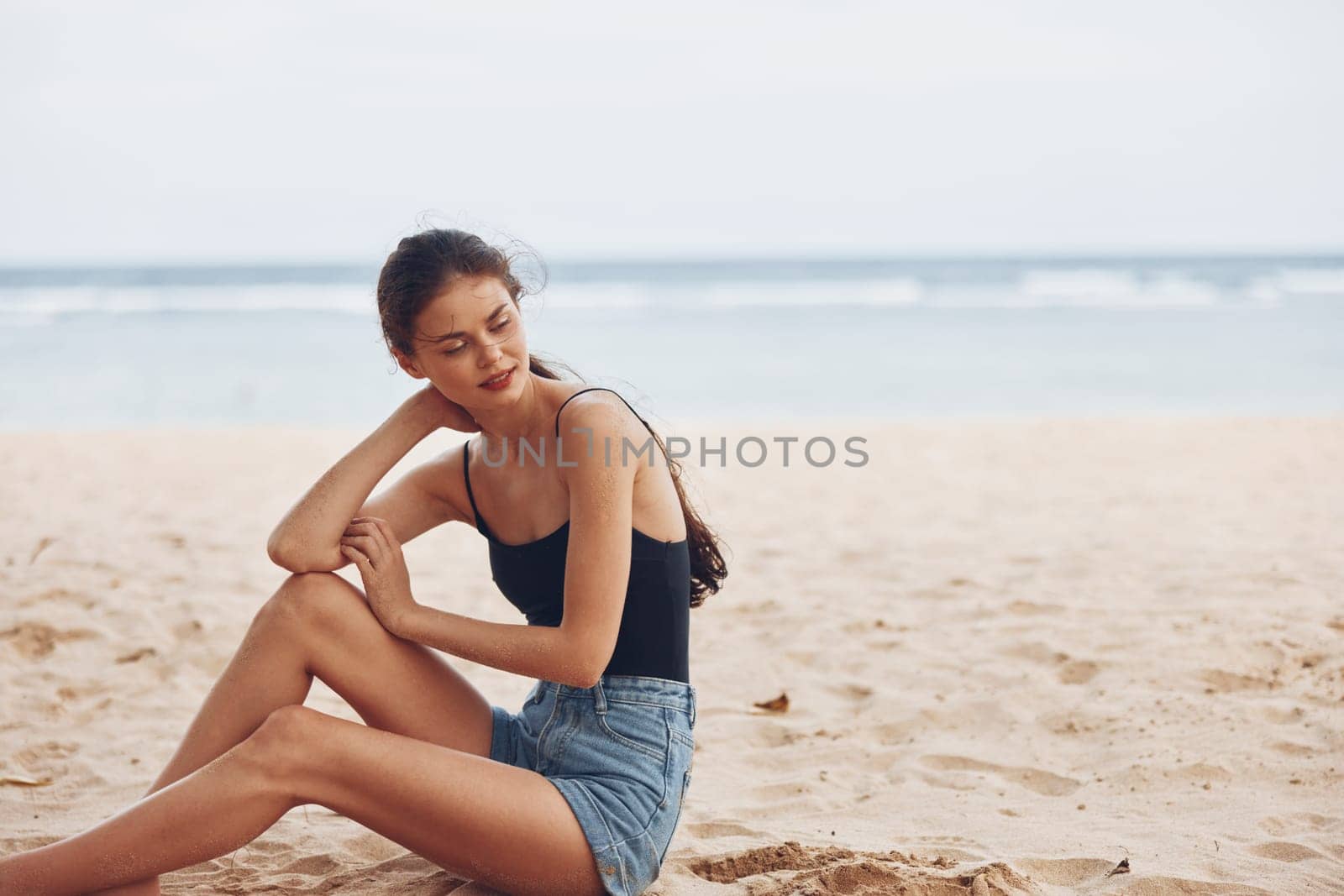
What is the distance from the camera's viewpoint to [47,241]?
36.4 metres

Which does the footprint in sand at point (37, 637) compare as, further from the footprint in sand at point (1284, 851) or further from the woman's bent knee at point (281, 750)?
the footprint in sand at point (1284, 851)

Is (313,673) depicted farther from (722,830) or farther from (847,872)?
(847,872)

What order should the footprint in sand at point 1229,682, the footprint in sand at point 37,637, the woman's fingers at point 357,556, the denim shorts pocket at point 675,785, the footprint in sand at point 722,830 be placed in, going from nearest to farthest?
1. the denim shorts pocket at point 675,785
2. the woman's fingers at point 357,556
3. the footprint in sand at point 722,830
4. the footprint in sand at point 1229,682
5. the footprint in sand at point 37,637

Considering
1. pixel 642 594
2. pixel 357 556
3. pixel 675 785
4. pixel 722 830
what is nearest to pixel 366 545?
pixel 357 556

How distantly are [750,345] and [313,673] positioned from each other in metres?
15.1

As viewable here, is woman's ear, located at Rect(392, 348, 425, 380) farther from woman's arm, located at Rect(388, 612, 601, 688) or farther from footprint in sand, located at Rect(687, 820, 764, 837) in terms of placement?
footprint in sand, located at Rect(687, 820, 764, 837)

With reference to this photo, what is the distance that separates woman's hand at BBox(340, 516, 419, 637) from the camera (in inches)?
91.3

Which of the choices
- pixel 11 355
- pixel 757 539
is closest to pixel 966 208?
pixel 11 355

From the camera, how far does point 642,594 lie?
231 centimetres

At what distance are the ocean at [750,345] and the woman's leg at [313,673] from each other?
78cm

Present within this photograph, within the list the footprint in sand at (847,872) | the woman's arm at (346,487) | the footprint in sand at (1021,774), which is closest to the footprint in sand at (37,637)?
the woman's arm at (346,487)

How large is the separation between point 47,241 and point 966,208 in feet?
100

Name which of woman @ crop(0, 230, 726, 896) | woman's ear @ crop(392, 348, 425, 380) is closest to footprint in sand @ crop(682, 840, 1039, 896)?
woman @ crop(0, 230, 726, 896)

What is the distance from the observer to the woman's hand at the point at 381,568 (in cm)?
232
